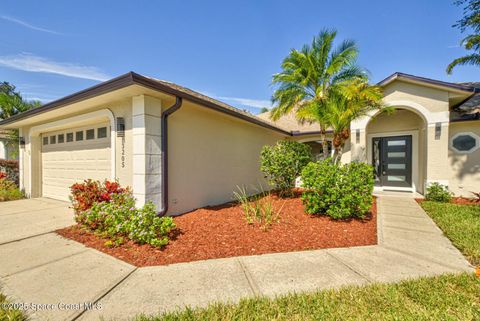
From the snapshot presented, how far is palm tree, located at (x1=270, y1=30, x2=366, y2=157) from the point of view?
7602 mm

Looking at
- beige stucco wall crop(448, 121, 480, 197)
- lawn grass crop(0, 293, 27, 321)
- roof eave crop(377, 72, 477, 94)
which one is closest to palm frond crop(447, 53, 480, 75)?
roof eave crop(377, 72, 477, 94)

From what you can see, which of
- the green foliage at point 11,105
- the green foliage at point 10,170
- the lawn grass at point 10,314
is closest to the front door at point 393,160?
the lawn grass at point 10,314

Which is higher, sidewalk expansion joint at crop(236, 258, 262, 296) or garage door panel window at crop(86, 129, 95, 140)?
garage door panel window at crop(86, 129, 95, 140)

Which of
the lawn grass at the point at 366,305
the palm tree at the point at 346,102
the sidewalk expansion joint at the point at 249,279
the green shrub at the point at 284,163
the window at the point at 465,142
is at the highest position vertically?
the palm tree at the point at 346,102

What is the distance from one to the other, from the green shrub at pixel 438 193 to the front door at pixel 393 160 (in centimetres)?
172

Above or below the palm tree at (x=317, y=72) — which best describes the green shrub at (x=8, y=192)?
below

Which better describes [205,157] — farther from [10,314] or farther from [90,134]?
[10,314]

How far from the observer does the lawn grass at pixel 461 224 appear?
145 inches

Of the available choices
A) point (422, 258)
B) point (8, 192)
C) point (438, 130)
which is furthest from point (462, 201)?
point (8, 192)

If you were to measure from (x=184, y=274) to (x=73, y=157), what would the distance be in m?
6.70

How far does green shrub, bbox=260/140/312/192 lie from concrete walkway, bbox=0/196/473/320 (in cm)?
377

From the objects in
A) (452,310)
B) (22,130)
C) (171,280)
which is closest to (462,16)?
(452,310)

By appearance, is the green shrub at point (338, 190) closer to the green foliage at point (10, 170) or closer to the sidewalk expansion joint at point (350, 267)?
the sidewalk expansion joint at point (350, 267)

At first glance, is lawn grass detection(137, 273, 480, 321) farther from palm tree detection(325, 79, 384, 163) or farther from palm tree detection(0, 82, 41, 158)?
palm tree detection(0, 82, 41, 158)
